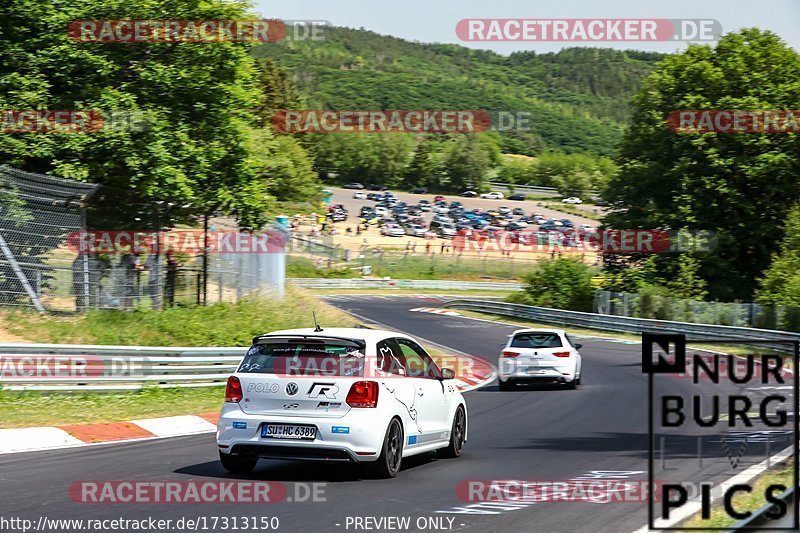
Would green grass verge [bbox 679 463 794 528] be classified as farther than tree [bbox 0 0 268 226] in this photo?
No

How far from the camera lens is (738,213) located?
170 ft

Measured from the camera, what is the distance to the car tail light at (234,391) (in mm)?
10836

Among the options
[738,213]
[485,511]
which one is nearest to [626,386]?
[485,511]

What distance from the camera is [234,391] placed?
1088 cm

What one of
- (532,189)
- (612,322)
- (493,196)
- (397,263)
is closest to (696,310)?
(612,322)

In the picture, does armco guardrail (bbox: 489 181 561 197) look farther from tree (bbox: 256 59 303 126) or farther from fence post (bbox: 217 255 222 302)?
fence post (bbox: 217 255 222 302)

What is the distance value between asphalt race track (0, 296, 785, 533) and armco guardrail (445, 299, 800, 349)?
731 inches

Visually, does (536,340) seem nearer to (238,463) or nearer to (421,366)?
(421,366)

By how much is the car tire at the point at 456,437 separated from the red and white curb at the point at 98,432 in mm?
4412

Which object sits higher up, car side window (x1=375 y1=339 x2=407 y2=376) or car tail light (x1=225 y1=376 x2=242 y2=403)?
car side window (x1=375 y1=339 x2=407 y2=376)

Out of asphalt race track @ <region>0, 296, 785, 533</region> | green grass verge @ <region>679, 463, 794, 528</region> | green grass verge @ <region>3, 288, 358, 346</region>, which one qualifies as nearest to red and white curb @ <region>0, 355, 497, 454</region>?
asphalt race track @ <region>0, 296, 785, 533</region>

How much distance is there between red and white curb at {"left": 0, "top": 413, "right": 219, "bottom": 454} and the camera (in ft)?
44.6

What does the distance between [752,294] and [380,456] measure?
4513 centimetres

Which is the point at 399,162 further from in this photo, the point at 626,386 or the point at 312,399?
the point at 312,399
